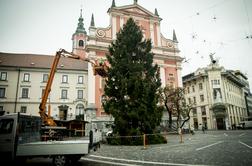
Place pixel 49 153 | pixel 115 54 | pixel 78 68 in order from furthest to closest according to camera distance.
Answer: pixel 78 68 → pixel 115 54 → pixel 49 153

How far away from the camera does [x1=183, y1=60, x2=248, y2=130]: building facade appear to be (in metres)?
51.7

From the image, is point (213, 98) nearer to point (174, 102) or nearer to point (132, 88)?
point (174, 102)

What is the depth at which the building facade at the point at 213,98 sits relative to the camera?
51719mm

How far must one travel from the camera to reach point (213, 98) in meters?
53.2

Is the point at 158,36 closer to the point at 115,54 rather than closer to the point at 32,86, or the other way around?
the point at 115,54

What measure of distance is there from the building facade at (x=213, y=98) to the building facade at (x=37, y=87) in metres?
29.2

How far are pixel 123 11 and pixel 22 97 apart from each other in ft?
88.8

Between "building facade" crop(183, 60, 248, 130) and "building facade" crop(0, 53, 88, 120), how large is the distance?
29.2 metres

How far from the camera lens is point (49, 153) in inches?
307

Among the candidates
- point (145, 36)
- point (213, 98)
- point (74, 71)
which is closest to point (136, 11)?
point (145, 36)

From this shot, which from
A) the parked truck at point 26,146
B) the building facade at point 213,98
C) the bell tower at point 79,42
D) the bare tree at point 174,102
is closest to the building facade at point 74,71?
the bare tree at point 174,102

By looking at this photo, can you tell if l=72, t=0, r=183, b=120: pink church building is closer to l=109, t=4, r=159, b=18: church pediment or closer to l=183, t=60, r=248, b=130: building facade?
l=109, t=4, r=159, b=18: church pediment

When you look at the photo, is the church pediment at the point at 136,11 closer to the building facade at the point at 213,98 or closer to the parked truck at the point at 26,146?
the building facade at the point at 213,98

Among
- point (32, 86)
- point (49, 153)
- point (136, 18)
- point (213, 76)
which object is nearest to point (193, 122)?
point (213, 76)
